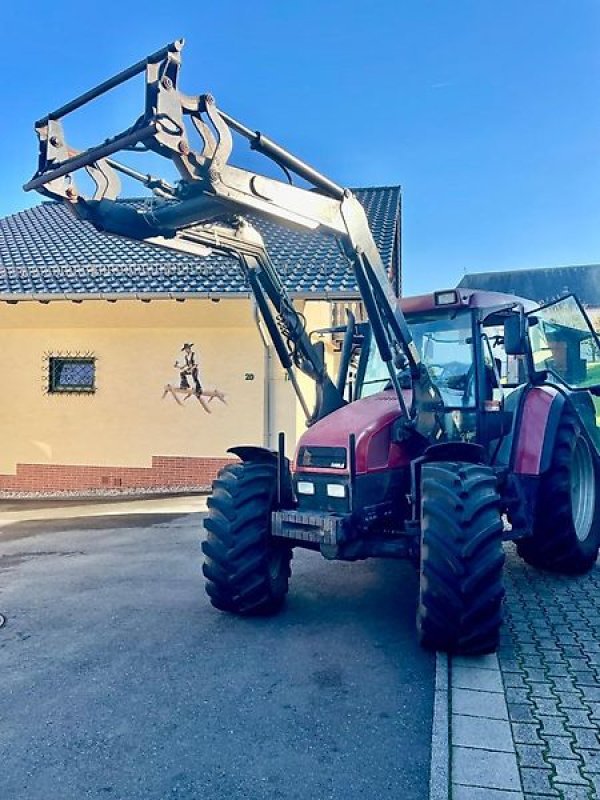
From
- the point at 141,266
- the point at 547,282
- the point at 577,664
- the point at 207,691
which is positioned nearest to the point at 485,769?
A: the point at 577,664

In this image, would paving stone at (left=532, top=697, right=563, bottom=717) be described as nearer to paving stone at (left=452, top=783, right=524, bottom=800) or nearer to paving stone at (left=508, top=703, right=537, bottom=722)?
paving stone at (left=508, top=703, right=537, bottom=722)

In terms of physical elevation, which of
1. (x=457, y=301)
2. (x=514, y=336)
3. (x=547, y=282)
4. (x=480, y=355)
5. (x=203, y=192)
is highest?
(x=547, y=282)

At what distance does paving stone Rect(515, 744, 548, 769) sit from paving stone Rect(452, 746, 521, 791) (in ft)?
0.11

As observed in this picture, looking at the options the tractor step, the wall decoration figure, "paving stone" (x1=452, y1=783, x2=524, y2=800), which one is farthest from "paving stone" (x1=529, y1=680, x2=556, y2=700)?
the wall decoration figure

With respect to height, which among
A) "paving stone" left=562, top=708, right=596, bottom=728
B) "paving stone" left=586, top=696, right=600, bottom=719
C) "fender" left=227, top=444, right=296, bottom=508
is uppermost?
"fender" left=227, top=444, right=296, bottom=508

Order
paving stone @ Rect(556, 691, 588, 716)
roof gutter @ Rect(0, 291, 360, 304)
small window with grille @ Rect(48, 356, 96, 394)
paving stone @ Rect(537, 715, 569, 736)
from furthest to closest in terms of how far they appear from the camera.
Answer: small window with grille @ Rect(48, 356, 96, 394) → roof gutter @ Rect(0, 291, 360, 304) → paving stone @ Rect(556, 691, 588, 716) → paving stone @ Rect(537, 715, 569, 736)

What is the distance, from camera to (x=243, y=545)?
4.14 metres

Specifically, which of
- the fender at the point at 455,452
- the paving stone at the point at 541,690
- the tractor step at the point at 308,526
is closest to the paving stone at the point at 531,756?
the paving stone at the point at 541,690

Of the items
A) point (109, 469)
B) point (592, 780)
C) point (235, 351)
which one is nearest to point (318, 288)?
point (235, 351)

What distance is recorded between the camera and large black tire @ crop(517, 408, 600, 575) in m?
4.93

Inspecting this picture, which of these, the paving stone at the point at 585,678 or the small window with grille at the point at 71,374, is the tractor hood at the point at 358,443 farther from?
the small window with grille at the point at 71,374

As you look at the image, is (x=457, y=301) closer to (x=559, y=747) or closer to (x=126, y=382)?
(x=559, y=747)

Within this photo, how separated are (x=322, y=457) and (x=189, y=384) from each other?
6.58 m

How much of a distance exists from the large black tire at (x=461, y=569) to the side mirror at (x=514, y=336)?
4.08 feet
